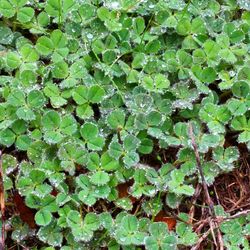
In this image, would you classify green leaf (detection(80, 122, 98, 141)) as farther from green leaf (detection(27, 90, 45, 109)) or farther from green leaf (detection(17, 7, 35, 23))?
green leaf (detection(17, 7, 35, 23))

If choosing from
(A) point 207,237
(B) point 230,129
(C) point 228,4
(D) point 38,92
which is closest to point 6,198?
(D) point 38,92

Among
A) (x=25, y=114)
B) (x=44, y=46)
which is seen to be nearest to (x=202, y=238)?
(x=25, y=114)

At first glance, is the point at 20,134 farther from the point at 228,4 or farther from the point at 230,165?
the point at 228,4

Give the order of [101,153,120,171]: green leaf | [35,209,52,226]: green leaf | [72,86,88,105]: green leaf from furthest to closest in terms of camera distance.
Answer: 1. [72,86,88,105]: green leaf
2. [101,153,120,171]: green leaf
3. [35,209,52,226]: green leaf

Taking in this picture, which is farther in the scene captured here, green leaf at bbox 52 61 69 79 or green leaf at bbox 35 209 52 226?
green leaf at bbox 52 61 69 79

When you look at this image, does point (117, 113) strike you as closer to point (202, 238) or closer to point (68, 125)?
point (68, 125)

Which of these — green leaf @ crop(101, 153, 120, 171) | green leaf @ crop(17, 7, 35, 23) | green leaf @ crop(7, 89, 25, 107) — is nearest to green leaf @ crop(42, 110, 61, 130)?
green leaf @ crop(7, 89, 25, 107)

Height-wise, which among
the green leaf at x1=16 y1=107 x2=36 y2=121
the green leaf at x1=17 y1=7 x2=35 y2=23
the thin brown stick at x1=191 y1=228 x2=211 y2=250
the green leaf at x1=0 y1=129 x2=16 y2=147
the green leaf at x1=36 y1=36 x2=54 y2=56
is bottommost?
the thin brown stick at x1=191 y1=228 x2=211 y2=250

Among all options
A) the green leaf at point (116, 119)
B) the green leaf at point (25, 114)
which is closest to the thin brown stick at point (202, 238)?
the green leaf at point (116, 119)
